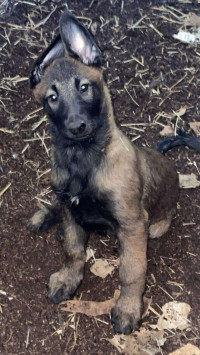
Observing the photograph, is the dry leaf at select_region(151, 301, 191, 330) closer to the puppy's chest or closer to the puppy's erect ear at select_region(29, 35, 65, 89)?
the puppy's chest

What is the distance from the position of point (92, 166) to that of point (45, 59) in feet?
2.84

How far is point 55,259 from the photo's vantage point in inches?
216

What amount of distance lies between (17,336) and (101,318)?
2.31 feet

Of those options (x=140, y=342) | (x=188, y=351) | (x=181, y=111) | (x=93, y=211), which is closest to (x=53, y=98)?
(x=93, y=211)

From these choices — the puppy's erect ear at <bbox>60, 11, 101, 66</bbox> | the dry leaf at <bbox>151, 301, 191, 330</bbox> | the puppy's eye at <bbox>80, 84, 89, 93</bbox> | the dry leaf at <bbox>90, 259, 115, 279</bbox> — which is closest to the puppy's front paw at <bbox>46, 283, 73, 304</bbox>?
the dry leaf at <bbox>90, 259, 115, 279</bbox>

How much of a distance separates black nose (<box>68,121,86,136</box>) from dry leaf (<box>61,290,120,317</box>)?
5.46 feet

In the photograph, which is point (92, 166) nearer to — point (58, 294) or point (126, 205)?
point (126, 205)

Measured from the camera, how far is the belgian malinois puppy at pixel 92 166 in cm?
441

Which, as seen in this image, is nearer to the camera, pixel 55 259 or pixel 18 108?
pixel 55 259

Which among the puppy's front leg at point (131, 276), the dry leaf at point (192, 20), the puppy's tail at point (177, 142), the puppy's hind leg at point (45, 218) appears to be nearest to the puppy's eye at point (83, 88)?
the puppy's front leg at point (131, 276)

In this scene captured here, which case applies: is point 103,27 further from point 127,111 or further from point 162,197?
point 162,197

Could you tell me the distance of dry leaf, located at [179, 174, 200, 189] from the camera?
5.94m

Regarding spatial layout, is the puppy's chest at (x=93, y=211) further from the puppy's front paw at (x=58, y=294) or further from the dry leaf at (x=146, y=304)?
the dry leaf at (x=146, y=304)

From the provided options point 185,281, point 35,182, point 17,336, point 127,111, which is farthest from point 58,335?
point 127,111
